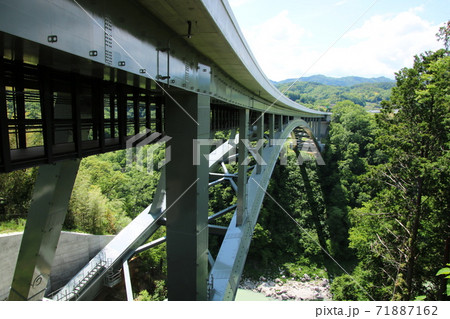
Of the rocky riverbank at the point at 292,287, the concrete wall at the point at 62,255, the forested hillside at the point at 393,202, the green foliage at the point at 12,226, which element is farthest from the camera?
the rocky riverbank at the point at 292,287

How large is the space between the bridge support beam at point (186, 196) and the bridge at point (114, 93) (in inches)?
0.7

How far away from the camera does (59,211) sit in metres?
3.96

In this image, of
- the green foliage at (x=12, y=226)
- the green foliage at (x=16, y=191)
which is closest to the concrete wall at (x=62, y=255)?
the green foliage at (x=12, y=226)

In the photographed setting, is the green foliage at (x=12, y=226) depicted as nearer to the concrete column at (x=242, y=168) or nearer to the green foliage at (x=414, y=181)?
the concrete column at (x=242, y=168)

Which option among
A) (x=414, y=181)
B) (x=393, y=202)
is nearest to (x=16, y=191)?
(x=393, y=202)

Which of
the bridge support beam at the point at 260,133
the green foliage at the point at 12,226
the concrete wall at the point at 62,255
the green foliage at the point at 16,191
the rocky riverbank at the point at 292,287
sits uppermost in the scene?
the bridge support beam at the point at 260,133

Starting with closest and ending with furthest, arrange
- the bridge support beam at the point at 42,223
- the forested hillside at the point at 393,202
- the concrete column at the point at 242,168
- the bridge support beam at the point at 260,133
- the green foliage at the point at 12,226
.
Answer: the bridge support beam at the point at 42,223 → the forested hillside at the point at 393,202 → the concrete column at the point at 242,168 → the green foliage at the point at 12,226 → the bridge support beam at the point at 260,133

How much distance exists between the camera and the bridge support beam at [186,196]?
4398 mm

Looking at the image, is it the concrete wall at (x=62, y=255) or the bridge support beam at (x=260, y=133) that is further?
the bridge support beam at (x=260, y=133)

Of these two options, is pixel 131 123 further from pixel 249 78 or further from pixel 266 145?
pixel 266 145

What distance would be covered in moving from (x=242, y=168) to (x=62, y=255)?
7.05 meters

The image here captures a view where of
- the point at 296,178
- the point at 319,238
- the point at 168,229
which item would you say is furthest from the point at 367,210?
the point at 296,178

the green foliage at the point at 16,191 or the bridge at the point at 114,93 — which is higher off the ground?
the bridge at the point at 114,93

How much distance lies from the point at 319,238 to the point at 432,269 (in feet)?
64.6
